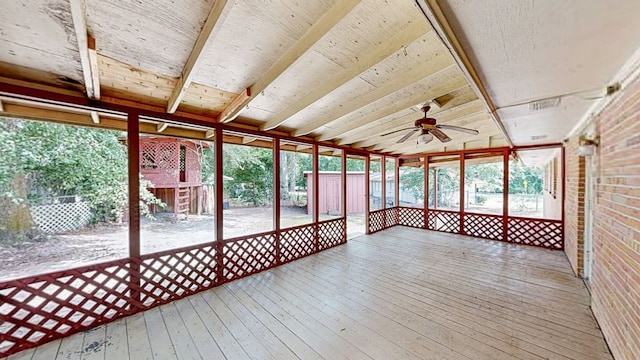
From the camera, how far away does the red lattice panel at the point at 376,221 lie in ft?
22.6

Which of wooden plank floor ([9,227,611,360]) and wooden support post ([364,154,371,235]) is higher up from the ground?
wooden support post ([364,154,371,235])

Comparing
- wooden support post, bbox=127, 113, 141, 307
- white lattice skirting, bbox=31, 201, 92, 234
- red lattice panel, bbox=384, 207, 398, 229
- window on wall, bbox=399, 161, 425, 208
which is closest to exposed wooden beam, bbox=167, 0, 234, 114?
wooden support post, bbox=127, 113, 141, 307

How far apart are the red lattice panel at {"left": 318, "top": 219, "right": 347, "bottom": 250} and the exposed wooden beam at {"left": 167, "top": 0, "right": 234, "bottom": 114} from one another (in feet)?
12.4

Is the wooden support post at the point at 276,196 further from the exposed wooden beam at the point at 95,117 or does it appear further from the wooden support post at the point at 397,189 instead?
the wooden support post at the point at 397,189

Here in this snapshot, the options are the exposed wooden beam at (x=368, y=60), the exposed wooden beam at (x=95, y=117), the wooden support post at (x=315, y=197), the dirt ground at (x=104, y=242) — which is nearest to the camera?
the exposed wooden beam at (x=368, y=60)

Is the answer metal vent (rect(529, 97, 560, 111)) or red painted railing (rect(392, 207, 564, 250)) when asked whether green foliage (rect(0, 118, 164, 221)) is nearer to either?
red painted railing (rect(392, 207, 564, 250))

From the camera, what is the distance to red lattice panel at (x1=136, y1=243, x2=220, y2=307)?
9.84 ft

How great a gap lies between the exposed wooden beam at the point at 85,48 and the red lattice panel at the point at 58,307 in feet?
6.43

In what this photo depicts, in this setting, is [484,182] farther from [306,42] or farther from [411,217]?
[306,42]

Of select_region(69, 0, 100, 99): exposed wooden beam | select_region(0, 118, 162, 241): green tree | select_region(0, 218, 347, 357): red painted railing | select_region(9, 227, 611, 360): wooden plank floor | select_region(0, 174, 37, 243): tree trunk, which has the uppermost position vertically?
select_region(69, 0, 100, 99): exposed wooden beam

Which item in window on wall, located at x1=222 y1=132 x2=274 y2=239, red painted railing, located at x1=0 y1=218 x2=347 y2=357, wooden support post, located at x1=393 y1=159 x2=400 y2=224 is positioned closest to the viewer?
red painted railing, located at x1=0 y1=218 x2=347 y2=357

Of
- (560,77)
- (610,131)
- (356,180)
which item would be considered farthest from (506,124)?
(356,180)

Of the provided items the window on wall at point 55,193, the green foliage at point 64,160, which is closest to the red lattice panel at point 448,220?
the window on wall at point 55,193

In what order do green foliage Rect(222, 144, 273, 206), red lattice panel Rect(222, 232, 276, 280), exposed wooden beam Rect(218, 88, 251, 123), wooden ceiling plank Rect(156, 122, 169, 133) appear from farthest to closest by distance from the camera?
green foliage Rect(222, 144, 273, 206)
red lattice panel Rect(222, 232, 276, 280)
wooden ceiling plank Rect(156, 122, 169, 133)
exposed wooden beam Rect(218, 88, 251, 123)
